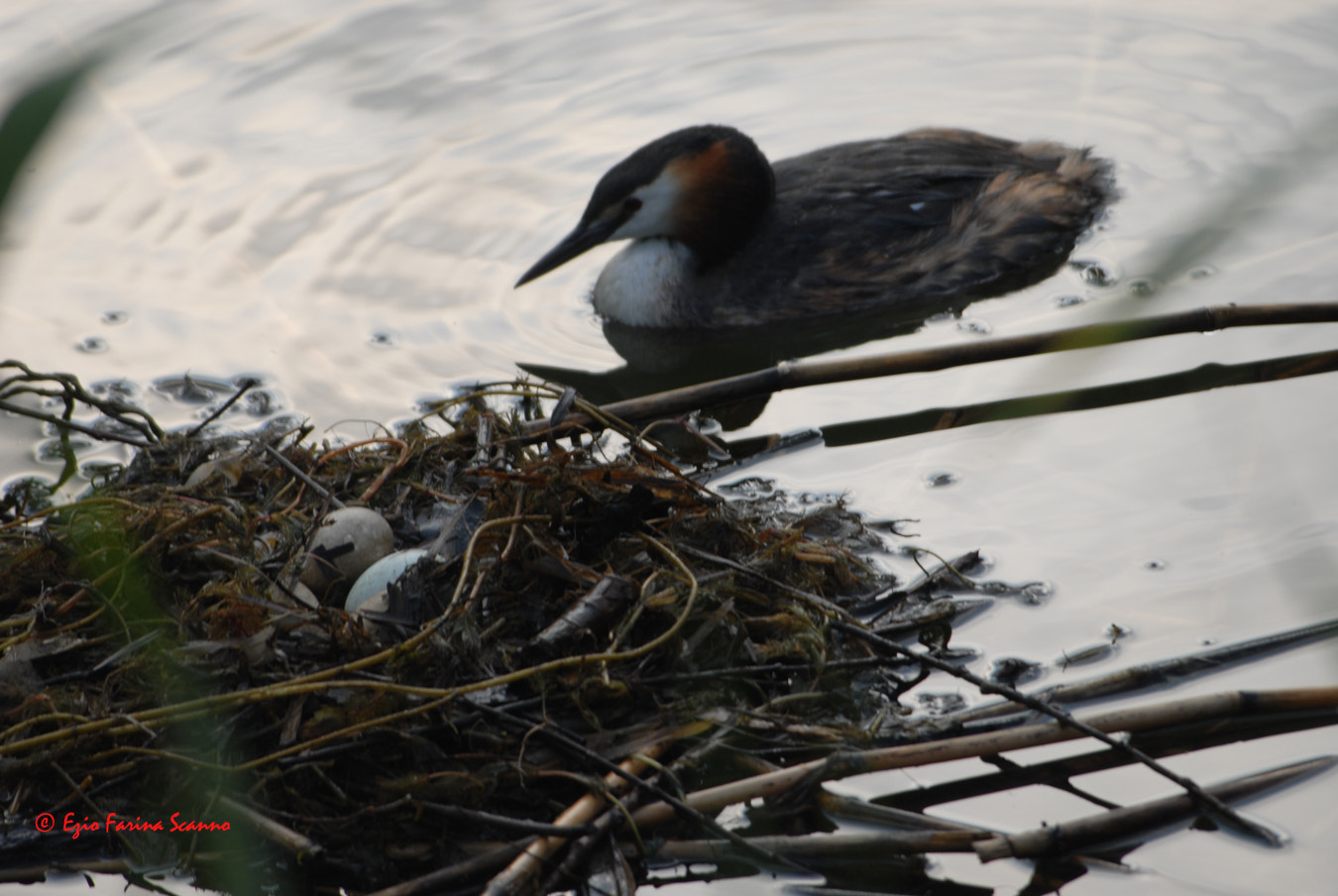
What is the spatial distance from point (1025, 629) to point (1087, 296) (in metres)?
2.31

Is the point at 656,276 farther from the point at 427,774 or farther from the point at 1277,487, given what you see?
the point at 427,774

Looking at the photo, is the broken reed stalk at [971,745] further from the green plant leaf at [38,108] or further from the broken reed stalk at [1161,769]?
the green plant leaf at [38,108]

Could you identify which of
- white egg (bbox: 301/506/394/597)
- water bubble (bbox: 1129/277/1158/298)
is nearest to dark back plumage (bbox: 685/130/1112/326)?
white egg (bbox: 301/506/394/597)

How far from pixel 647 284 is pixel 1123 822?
10.9 feet

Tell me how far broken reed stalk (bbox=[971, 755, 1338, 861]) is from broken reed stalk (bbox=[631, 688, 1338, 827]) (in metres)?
0.13

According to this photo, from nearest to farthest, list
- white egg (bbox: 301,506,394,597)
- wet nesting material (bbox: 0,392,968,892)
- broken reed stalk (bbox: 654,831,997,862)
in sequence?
broken reed stalk (bbox: 654,831,997,862)
wet nesting material (bbox: 0,392,968,892)
white egg (bbox: 301,506,394,597)

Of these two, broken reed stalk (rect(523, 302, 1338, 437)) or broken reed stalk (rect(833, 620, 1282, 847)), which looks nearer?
broken reed stalk (rect(833, 620, 1282, 847))

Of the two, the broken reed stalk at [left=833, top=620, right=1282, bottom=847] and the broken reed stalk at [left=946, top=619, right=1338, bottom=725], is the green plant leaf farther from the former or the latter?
the broken reed stalk at [left=946, top=619, right=1338, bottom=725]

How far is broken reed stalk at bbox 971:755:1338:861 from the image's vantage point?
229cm

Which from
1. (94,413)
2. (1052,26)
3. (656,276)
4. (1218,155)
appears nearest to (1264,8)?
(1052,26)

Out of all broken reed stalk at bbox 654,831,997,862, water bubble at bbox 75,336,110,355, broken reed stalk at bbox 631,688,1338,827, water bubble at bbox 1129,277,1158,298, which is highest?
water bubble at bbox 1129,277,1158,298

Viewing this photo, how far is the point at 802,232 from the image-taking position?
208 inches

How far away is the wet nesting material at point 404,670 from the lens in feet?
8.15

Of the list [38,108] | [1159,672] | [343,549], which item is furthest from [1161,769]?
[38,108]
